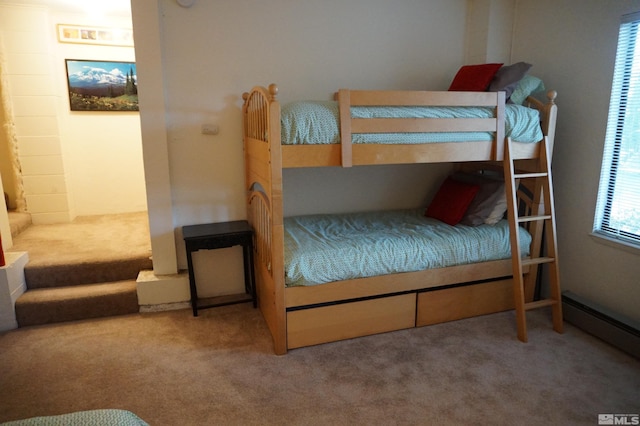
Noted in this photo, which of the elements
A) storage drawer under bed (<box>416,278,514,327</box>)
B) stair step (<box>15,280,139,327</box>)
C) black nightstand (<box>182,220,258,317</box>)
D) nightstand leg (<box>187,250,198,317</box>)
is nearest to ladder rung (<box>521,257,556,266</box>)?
storage drawer under bed (<box>416,278,514,327</box>)

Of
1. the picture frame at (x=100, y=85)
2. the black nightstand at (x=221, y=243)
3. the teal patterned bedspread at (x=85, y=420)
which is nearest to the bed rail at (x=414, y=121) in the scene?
the black nightstand at (x=221, y=243)

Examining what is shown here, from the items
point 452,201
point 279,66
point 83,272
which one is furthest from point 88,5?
point 452,201

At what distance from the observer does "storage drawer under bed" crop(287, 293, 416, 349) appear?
2479mm

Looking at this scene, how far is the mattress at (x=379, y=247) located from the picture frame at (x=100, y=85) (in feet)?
8.77

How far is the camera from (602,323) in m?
2.56

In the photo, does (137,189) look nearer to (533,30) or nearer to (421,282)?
(421,282)

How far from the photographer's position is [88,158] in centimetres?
442

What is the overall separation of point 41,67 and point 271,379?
3.92m

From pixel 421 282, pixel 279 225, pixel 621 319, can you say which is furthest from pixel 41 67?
pixel 621 319

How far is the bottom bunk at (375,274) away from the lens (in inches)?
95.4

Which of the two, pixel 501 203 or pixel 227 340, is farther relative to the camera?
pixel 501 203

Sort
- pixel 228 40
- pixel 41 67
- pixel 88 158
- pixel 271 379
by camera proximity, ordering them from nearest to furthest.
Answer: pixel 271 379 < pixel 228 40 < pixel 41 67 < pixel 88 158

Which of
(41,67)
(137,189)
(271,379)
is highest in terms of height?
(41,67)

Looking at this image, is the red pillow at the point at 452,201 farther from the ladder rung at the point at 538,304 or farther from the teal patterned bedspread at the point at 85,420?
the teal patterned bedspread at the point at 85,420
